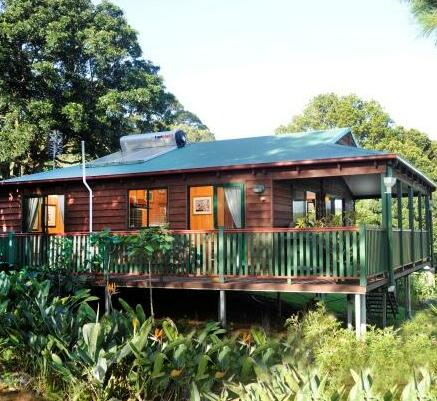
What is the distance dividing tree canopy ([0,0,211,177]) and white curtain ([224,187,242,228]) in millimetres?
14024

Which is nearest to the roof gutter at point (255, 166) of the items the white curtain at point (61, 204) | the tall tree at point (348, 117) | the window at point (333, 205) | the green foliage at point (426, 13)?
the white curtain at point (61, 204)

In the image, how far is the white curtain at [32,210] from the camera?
16.9 metres

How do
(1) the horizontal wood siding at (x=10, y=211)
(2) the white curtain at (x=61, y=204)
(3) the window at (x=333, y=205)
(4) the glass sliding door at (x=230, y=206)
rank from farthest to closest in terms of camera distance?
(3) the window at (x=333, y=205) < (1) the horizontal wood siding at (x=10, y=211) < (2) the white curtain at (x=61, y=204) < (4) the glass sliding door at (x=230, y=206)

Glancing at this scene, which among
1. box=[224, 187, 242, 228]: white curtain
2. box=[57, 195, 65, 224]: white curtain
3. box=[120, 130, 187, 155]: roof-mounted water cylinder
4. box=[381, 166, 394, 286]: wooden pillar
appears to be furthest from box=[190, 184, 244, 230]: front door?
box=[57, 195, 65, 224]: white curtain

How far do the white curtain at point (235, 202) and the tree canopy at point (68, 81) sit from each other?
1402cm

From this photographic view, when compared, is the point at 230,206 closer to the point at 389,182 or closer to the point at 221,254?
→ the point at 221,254

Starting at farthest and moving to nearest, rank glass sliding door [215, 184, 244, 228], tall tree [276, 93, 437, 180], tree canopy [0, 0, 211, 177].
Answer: tall tree [276, 93, 437, 180], tree canopy [0, 0, 211, 177], glass sliding door [215, 184, 244, 228]

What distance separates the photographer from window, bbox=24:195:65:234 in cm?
1684

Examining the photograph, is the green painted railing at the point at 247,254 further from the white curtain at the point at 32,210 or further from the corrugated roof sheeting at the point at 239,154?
the white curtain at the point at 32,210

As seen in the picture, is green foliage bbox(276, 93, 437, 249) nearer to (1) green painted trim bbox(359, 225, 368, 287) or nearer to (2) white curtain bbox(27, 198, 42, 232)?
(2) white curtain bbox(27, 198, 42, 232)

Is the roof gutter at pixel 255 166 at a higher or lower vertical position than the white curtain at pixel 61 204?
higher

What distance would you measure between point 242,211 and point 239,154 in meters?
→ 2.09

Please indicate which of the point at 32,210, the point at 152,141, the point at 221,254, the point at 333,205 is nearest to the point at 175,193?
the point at 221,254

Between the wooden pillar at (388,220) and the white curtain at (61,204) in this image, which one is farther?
the white curtain at (61,204)
